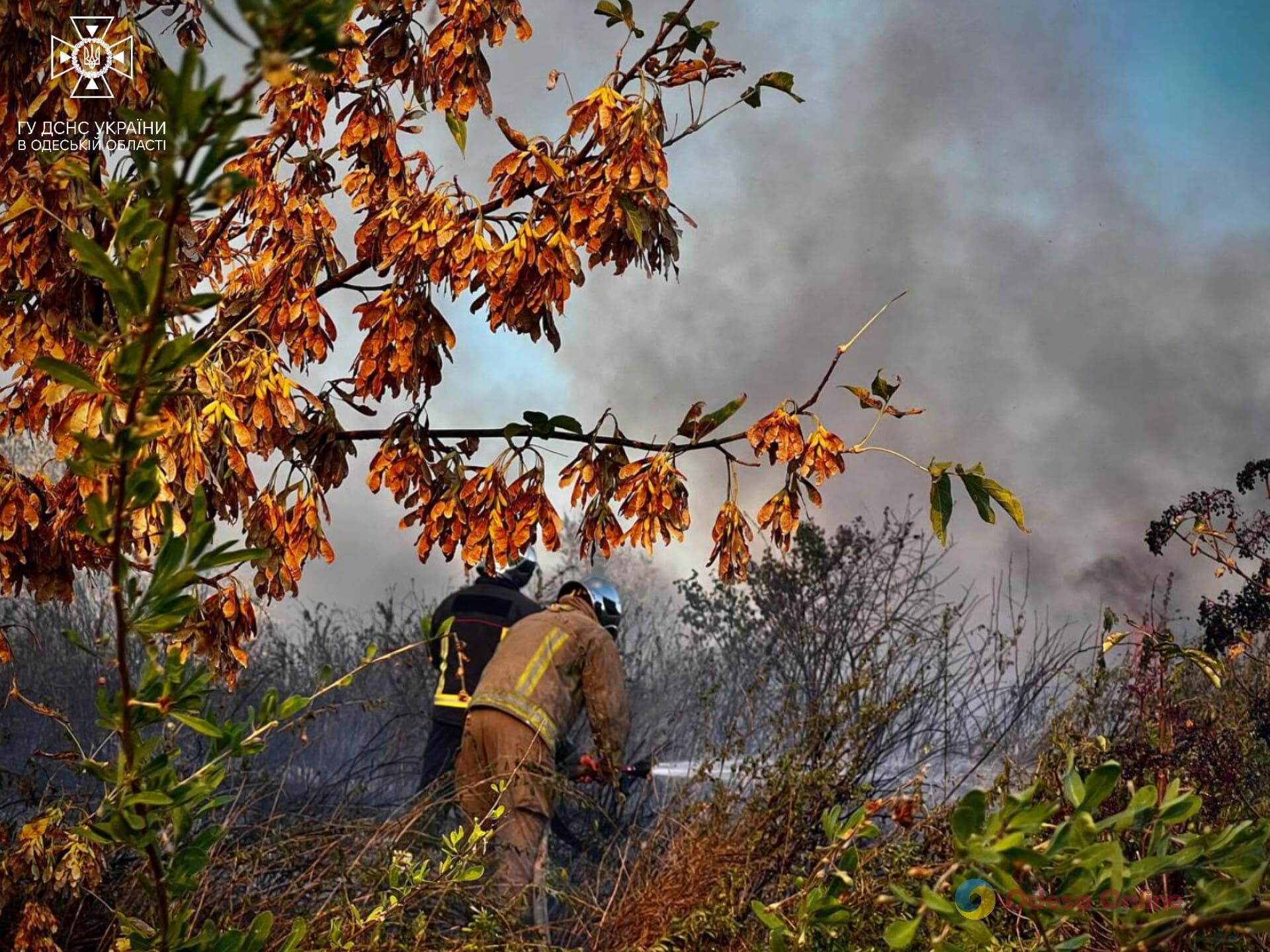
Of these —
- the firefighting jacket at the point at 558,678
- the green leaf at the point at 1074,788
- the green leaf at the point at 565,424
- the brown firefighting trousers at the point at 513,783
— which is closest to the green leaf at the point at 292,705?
the green leaf at the point at 1074,788

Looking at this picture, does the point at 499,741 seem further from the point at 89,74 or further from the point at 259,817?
the point at 89,74

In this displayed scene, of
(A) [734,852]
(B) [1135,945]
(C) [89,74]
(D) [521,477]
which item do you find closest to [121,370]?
(B) [1135,945]

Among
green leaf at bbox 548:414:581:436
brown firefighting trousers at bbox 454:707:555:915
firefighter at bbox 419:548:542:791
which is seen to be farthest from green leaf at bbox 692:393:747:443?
firefighter at bbox 419:548:542:791

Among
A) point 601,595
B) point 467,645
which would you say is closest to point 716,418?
point 601,595

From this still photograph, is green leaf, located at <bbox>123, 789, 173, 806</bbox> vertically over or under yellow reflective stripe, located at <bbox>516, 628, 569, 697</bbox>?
under

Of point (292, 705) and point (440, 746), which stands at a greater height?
point (440, 746)

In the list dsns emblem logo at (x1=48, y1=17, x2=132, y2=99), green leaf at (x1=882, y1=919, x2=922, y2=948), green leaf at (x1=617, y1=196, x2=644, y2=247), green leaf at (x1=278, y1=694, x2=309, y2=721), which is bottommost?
green leaf at (x1=882, y1=919, x2=922, y2=948)

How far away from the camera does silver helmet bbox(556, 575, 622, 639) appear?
20.6 ft

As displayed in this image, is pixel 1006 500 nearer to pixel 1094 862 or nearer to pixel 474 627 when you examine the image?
pixel 1094 862

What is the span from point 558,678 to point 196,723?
4.58m

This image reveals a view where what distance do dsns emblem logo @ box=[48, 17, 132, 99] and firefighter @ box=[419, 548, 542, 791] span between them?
13.3 feet

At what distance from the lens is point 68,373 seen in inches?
45.0

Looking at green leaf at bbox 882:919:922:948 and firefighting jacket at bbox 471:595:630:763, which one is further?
firefighting jacket at bbox 471:595:630:763

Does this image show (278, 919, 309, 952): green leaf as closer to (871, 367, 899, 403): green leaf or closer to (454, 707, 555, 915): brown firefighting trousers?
(871, 367, 899, 403): green leaf
